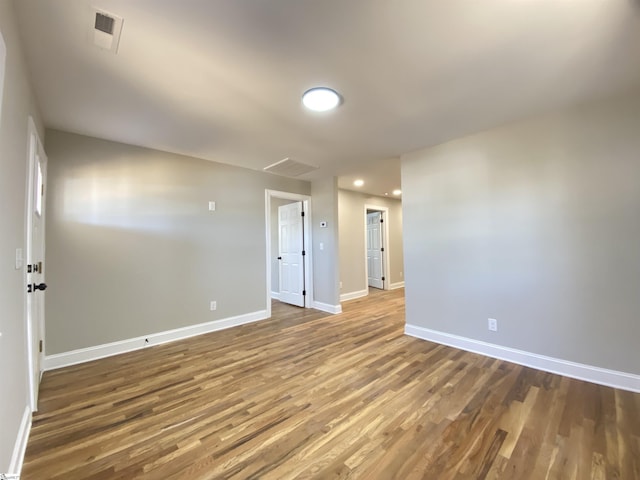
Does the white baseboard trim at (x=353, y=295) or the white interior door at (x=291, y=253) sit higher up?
the white interior door at (x=291, y=253)

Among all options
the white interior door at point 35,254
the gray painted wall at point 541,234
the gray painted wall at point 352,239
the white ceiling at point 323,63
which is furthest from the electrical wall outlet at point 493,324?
the white interior door at point 35,254

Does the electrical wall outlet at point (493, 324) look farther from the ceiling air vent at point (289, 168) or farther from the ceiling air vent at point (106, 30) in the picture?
the ceiling air vent at point (106, 30)

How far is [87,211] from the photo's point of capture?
2920 mm

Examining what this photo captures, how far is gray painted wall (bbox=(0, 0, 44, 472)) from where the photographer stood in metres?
1.29

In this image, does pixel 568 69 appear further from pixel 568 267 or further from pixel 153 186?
pixel 153 186

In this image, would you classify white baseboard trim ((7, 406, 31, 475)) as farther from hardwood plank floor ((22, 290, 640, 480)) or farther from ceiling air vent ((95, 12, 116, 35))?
ceiling air vent ((95, 12, 116, 35))

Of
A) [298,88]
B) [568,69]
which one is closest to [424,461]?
[298,88]

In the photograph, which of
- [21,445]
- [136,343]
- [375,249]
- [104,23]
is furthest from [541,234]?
[375,249]

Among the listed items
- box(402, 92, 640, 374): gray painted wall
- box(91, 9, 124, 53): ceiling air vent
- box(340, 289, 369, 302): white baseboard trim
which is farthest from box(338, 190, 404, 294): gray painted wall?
box(91, 9, 124, 53): ceiling air vent

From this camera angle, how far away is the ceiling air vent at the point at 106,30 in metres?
1.44

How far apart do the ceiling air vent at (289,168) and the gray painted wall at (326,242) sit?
661mm

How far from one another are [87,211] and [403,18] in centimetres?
338

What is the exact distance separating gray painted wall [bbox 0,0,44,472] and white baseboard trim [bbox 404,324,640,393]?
11.6ft

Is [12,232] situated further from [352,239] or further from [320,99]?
[352,239]
